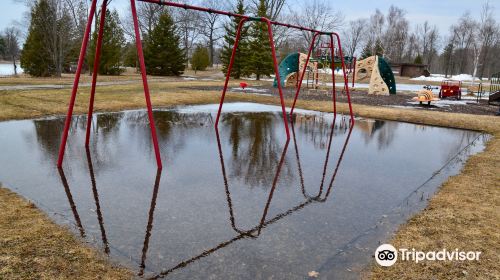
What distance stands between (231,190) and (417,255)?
2580 millimetres

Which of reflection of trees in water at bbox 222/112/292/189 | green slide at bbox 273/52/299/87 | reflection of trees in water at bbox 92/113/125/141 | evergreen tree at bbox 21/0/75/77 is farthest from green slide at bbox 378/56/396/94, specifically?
evergreen tree at bbox 21/0/75/77

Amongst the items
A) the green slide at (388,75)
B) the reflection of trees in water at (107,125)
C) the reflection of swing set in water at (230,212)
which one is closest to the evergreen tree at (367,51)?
the green slide at (388,75)

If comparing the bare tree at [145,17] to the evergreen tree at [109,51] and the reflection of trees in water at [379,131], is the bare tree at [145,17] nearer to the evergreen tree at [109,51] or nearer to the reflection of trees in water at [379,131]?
the evergreen tree at [109,51]

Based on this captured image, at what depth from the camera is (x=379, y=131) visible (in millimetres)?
10344

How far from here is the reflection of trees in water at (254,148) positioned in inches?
235

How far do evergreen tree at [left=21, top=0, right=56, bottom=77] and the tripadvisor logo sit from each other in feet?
104

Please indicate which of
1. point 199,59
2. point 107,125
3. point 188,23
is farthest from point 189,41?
point 107,125

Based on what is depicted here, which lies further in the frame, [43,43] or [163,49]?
[163,49]

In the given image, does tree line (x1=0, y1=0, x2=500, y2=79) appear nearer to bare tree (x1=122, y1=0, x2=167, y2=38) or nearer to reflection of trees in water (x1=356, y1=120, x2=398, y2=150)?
bare tree (x1=122, y1=0, x2=167, y2=38)

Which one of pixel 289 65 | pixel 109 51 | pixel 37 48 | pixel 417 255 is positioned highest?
pixel 109 51

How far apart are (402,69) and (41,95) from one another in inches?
2134

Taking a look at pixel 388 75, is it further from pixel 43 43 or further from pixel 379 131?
pixel 43 43

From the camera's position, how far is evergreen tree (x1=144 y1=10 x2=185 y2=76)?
34.8 m

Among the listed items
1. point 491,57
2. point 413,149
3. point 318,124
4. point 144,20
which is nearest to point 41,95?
point 318,124
